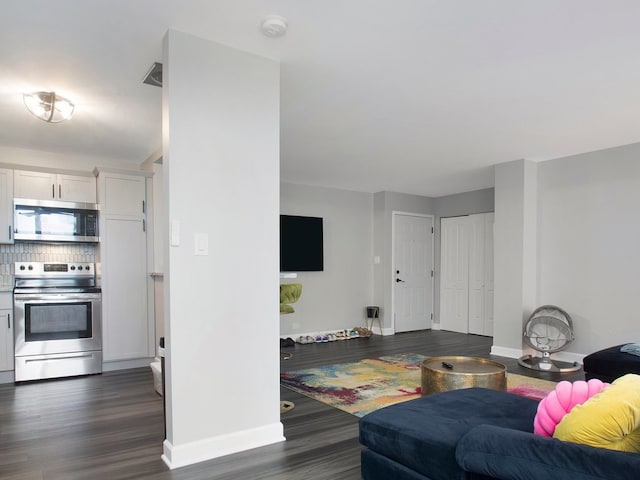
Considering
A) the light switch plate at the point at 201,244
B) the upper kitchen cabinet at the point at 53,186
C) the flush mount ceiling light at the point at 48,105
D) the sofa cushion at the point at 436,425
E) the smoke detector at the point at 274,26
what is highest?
the smoke detector at the point at 274,26

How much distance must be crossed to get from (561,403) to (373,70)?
2.27 m

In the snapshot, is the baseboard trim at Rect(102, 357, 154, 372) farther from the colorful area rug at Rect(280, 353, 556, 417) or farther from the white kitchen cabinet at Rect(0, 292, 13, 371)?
the colorful area rug at Rect(280, 353, 556, 417)

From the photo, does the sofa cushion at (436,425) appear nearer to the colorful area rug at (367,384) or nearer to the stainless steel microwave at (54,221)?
the colorful area rug at (367,384)

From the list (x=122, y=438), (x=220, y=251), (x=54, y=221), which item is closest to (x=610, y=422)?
(x=220, y=251)

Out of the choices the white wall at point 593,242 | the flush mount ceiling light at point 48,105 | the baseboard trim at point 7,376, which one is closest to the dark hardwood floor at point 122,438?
the baseboard trim at point 7,376

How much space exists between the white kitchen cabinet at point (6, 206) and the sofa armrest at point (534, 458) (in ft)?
16.1

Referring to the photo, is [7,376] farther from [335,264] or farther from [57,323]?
[335,264]

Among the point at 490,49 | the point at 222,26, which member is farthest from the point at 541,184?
the point at 222,26

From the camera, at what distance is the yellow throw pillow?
4.33 feet

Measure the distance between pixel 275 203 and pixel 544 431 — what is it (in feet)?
6.25

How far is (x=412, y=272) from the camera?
7.75 m

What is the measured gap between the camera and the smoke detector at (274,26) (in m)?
2.31

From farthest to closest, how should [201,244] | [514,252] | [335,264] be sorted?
1. [335,264]
2. [514,252]
3. [201,244]

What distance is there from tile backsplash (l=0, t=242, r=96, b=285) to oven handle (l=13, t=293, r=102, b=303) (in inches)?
19.8
